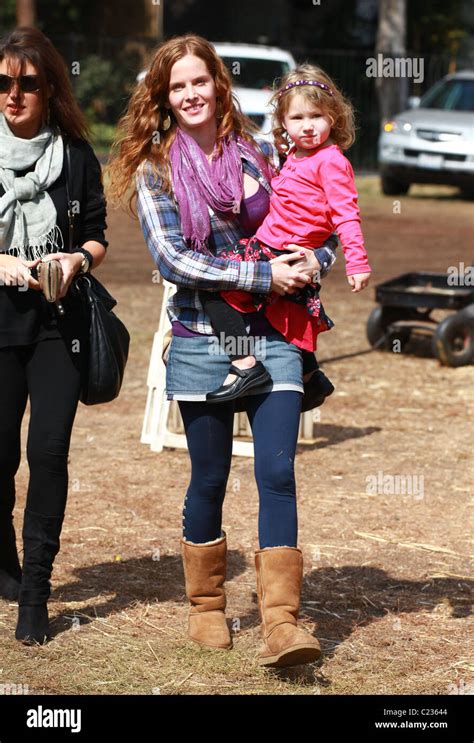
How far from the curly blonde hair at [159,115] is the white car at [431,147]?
16.6 m

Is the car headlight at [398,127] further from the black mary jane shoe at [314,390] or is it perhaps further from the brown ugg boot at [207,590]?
the brown ugg boot at [207,590]

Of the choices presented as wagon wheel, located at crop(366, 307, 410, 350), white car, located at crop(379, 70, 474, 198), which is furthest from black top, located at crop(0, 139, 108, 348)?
white car, located at crop(379, 70, 474, 198)

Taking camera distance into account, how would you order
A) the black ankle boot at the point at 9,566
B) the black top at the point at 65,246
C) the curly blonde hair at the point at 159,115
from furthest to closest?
1. the black ankle boot at the point at 9,566
2. the black top at the point at 65,246
3. the curly blonde hair at the point at 159,115

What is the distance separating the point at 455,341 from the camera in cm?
970

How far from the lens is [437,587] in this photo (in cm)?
533

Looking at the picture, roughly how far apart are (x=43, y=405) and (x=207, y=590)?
87 centimetres

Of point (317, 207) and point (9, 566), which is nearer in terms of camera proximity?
point (317, 207)

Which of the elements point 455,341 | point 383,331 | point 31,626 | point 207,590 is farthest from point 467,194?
point 31,626

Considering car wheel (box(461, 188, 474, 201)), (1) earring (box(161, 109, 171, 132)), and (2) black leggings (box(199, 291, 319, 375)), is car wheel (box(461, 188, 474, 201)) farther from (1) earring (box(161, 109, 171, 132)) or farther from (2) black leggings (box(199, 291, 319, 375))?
(2) black leggings (box(199, 291, 319, 375))

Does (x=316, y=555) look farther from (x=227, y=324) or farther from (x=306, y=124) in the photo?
(x=306, y=124)

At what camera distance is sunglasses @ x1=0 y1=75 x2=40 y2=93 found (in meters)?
4.28

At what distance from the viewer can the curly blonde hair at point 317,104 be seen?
4.14m

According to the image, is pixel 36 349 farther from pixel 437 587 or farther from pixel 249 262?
pixel 437 587

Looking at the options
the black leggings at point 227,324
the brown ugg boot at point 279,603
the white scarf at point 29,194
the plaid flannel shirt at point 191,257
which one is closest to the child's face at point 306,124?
the plaid flannel shirt at point 191,257
